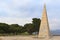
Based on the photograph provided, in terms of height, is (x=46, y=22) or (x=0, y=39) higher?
(x=46, y=22)

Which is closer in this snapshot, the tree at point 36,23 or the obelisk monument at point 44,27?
the obelisk monument at point 44,27

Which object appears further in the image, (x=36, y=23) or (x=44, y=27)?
(x=36, y=23)

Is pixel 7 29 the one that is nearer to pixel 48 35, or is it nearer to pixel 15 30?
pixel 15 30

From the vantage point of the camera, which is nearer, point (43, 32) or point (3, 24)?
point (43, 32)

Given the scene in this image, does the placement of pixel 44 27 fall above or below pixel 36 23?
below

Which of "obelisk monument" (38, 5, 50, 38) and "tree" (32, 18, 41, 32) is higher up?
"tree" (32, 18, 41, 32)

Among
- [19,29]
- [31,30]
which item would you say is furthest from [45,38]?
[19,29]

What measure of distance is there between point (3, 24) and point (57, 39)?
1890 cm

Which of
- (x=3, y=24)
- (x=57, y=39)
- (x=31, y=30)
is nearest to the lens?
(x=57, y=39)

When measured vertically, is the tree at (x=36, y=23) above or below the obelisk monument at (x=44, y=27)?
above

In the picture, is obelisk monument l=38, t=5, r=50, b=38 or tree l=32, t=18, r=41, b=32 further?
tree l=32, t=18, r=41, b=32

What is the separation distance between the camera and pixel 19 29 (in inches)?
1363

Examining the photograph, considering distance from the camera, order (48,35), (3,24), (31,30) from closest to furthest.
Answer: (48,35) < (31,30) < (3,24)

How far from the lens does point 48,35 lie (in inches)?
770
